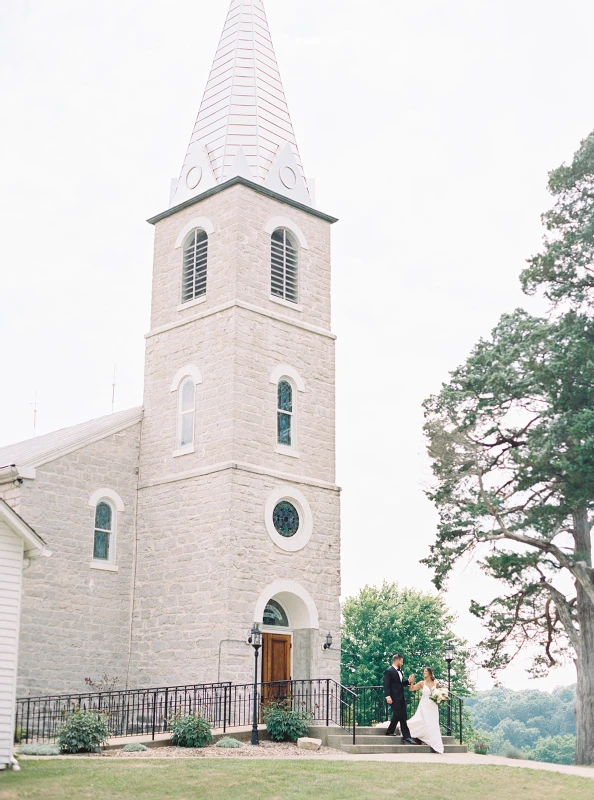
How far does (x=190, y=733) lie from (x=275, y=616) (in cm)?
580

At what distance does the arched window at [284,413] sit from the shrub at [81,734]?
896 centimetres

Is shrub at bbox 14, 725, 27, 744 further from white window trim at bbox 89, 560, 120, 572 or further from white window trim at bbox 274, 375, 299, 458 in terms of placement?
white window trim at bbox 274, 375, 299, 458

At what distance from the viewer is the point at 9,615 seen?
15.5 meters

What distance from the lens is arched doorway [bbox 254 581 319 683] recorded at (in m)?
23.3

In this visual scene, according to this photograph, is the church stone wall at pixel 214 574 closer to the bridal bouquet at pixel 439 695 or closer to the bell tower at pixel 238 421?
the bell tower at pixel 238 421

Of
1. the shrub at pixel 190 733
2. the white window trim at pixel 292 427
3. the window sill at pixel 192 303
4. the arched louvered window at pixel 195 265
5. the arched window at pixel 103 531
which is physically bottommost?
the shrub at pixel 190 733

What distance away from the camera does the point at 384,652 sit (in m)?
45.3

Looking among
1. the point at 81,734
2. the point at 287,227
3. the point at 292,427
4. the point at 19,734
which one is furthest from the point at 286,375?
the point at 81,734

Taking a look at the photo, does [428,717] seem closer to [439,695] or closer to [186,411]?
[439,695]

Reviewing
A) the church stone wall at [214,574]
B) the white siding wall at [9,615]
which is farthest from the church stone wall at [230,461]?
the white siding wall at [9,615]

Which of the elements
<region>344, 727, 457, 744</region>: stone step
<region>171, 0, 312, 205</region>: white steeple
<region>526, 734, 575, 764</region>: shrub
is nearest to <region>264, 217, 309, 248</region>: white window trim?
<region>171, 0, 312, 205</region>: white steeple

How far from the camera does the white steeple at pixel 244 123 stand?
26.2 meters

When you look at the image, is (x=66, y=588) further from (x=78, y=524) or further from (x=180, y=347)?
(x=180, y=347)

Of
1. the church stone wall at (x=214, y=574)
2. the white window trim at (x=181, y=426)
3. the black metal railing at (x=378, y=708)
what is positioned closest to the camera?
the black metal railing at (x=378, y=708)
